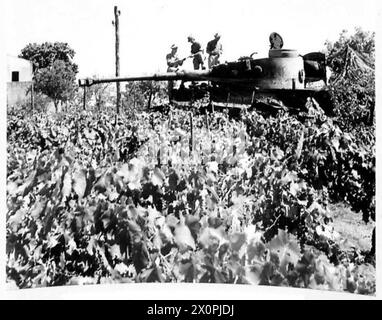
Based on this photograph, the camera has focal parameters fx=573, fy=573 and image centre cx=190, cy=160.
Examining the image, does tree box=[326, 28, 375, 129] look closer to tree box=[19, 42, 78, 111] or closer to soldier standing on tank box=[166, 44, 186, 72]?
soldier standing on tank box=[166, 44, 186, 72]

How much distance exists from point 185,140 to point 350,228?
48.4 inches

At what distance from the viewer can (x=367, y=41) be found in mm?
3512

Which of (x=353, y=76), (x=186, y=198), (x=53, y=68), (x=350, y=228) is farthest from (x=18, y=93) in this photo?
(x=350, y=228)

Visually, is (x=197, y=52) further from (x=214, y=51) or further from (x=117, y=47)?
(x=117, y=47)

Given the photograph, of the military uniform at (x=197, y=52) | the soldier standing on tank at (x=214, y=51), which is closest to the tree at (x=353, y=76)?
the soldier standing on tank at (x=214, y=51)

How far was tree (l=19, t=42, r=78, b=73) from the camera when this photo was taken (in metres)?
3.79

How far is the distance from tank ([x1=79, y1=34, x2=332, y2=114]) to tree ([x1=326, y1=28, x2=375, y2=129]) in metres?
0.08

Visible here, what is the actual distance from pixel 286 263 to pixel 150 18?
204 cm

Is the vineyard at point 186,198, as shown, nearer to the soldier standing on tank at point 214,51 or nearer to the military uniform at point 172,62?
the military uniform at point 172,62

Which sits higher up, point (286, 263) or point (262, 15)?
point (262, 15)
